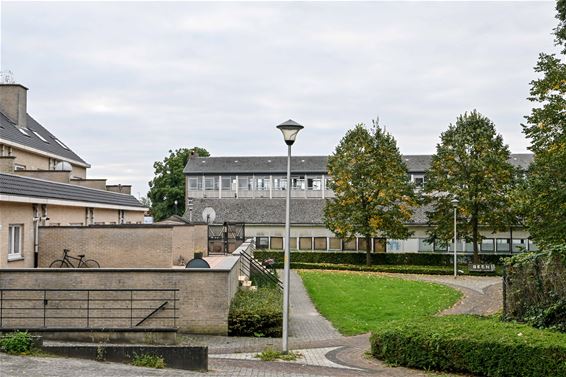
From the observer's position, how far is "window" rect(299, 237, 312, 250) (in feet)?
190

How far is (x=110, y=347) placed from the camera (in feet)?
41.8

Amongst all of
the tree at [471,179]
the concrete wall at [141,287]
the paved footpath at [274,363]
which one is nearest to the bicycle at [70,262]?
the concrete wall at [141,287]

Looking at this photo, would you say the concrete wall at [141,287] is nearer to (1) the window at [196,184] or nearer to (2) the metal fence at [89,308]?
(2) the metal fence at [89,308]

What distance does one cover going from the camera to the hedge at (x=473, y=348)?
40.3 ft

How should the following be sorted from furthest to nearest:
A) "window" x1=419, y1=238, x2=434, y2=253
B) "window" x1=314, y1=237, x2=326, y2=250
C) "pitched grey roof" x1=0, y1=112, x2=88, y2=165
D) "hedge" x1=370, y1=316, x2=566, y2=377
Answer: "window" x1=314, y1=237, x2=326, y2=250 → "window" x1=419, y1=238, x2=434, y2=253 → "pitched grey roof" x1=0, y1=112, x2=88, y2=165 → "hedge" x1=370, y1=316, x2=566, y2=377

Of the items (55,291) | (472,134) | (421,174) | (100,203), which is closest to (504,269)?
(55,291)

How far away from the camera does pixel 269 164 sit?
76.6 metres

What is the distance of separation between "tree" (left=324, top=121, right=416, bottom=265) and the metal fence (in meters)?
32.8

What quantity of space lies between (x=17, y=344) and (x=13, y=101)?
2754cm

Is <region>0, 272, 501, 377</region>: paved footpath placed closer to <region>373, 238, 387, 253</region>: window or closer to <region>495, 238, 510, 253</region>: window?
<region>373, 238, 387, 253</region>: window

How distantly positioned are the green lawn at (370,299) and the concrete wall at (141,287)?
5038 millimetres

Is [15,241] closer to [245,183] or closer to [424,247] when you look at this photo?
[424,247]

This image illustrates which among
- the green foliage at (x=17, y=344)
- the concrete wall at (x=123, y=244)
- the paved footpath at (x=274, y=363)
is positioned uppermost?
the concrete wall at (x=123, y=244)

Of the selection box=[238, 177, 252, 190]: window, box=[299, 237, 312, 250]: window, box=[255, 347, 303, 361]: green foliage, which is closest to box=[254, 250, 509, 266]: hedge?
box=[299, 237, 312, 250]: window
